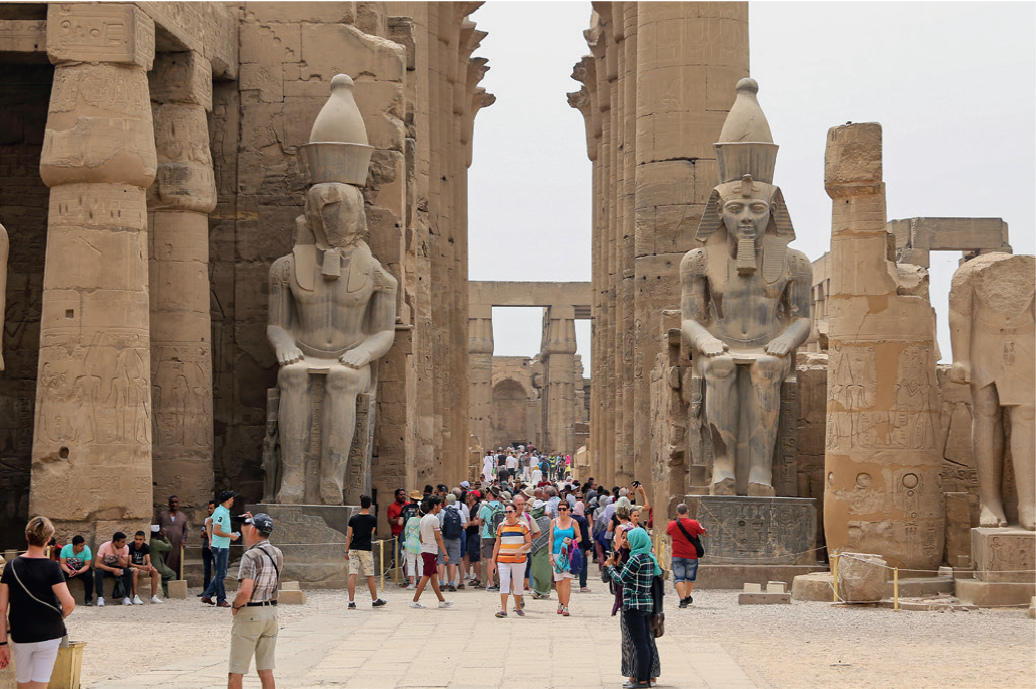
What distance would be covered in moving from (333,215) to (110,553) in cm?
423

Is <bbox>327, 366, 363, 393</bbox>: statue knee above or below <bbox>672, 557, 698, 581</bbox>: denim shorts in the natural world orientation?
above

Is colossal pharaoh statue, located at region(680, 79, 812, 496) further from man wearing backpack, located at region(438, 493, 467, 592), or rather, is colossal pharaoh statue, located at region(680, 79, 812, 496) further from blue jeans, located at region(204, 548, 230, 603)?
blue jeans, located at region(204, 548, 230, 603)

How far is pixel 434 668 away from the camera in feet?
28.8

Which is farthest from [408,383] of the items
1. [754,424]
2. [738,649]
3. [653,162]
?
[738,649]

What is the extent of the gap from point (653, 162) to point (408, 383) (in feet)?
19.6

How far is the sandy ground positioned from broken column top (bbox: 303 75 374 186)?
4555 mm

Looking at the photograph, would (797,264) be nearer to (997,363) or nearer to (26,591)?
(997,363)

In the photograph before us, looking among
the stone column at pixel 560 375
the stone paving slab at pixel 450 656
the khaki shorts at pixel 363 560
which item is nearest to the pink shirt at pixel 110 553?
the stone paving slab at pixel 450 656

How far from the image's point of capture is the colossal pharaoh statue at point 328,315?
570 inches

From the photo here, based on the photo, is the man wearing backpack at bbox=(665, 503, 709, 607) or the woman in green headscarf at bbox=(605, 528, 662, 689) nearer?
the woman in green headscarf at bbox=(605, 528, 662, 689)

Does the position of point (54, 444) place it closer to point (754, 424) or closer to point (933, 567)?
point (754, 424)

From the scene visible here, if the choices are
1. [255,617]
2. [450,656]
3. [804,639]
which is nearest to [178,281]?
[450,656]

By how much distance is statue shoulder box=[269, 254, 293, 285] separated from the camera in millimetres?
14922

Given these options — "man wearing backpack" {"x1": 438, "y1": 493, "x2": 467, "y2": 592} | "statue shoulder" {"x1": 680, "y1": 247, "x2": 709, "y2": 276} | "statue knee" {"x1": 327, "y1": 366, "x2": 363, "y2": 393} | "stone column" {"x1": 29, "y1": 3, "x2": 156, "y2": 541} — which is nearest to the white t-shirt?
"man wearing backpack" {"x1": 438, "y1": 493, "x2": 467, "y2": 592}
